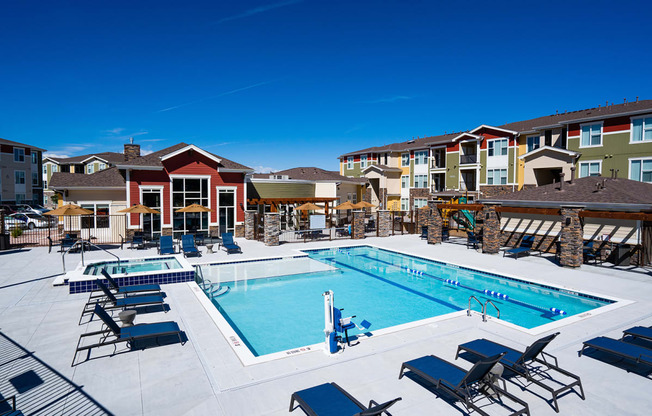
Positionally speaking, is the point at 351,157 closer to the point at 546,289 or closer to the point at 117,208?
the point at 117,208

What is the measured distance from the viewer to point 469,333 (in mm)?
8484

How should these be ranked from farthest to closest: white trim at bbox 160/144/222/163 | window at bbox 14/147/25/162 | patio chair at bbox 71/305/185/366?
1. window at bbox 14/147/25/162
2. white trim at bbox 160/144/222/163
3. patio chair at bbox 71/305/185/366

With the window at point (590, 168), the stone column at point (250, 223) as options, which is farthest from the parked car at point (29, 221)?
the window at point (590, 168)

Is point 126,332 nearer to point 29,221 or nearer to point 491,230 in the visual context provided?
point 491,230

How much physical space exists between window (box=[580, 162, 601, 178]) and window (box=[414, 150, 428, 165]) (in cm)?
1636

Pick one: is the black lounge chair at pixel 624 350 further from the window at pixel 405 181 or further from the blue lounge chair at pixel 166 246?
the window at pixel 405 181

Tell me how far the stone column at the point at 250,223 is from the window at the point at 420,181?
23704mm

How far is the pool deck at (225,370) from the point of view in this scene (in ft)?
18.3

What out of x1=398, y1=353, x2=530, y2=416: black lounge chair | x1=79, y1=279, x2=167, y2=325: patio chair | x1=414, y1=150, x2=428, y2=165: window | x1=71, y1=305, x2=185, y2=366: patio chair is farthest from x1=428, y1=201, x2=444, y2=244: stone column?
x1=414, y1=150, x2=428, y2=165: window

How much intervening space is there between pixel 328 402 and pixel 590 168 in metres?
28.7

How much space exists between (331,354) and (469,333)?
11.0 feet

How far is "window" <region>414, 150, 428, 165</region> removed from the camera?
41406mm

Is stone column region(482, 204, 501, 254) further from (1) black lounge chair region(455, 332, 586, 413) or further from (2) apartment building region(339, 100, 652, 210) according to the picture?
(1) black lounge chair region(455, 332, 586, 413)

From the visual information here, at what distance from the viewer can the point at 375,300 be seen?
1273cm
